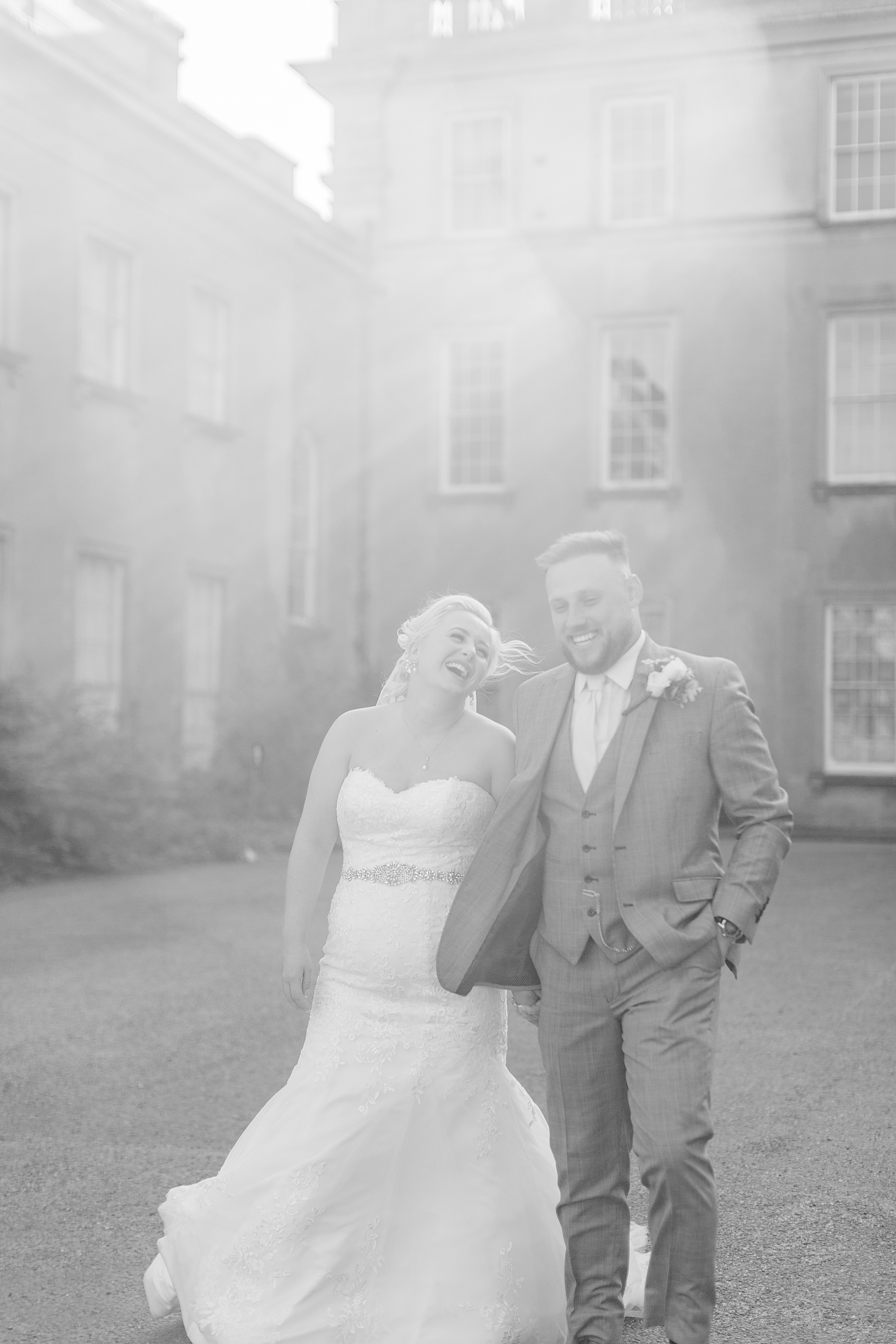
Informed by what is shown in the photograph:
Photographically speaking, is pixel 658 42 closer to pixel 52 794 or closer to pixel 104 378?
pixel 104 378

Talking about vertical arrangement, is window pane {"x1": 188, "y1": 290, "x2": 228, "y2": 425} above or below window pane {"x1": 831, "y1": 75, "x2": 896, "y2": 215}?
below

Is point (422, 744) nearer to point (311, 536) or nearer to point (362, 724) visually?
point (362, 724)

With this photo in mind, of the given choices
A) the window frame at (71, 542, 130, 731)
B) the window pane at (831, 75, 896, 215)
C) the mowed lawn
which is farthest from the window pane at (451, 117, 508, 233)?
the mowed lawn

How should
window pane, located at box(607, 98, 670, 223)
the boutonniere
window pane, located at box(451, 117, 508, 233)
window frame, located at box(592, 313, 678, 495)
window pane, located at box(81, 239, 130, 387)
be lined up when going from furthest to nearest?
window pane, located at box(451, 117, 508, 233)
window pane, located at box(607, 98, 670, 223)
window frame, located at box(592, 313, 678, 495)
window pane, located at box(81, 239, 130, 387)
the boutonniere

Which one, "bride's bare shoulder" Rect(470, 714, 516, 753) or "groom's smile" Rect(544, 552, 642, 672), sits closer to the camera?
"groom's smile" Rect(544, 552, 642, 672)

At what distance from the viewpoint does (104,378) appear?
17.6m

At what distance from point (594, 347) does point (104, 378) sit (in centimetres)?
817

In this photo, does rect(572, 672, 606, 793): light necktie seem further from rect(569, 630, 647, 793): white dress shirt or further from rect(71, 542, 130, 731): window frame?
rect(71, 542, 130, 731): window frame

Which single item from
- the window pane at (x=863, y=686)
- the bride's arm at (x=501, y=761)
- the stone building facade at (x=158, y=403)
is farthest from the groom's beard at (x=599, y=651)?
the window pane at (x=863, y=686)

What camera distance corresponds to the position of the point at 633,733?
386 centimetres

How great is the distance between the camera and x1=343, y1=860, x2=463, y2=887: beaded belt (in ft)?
14.5

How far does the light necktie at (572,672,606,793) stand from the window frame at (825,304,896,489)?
18.6m

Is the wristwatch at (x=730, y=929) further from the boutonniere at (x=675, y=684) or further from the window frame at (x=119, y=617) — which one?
the window frame at (x=119, y=617)

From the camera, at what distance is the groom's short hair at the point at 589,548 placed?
4.00 metres
